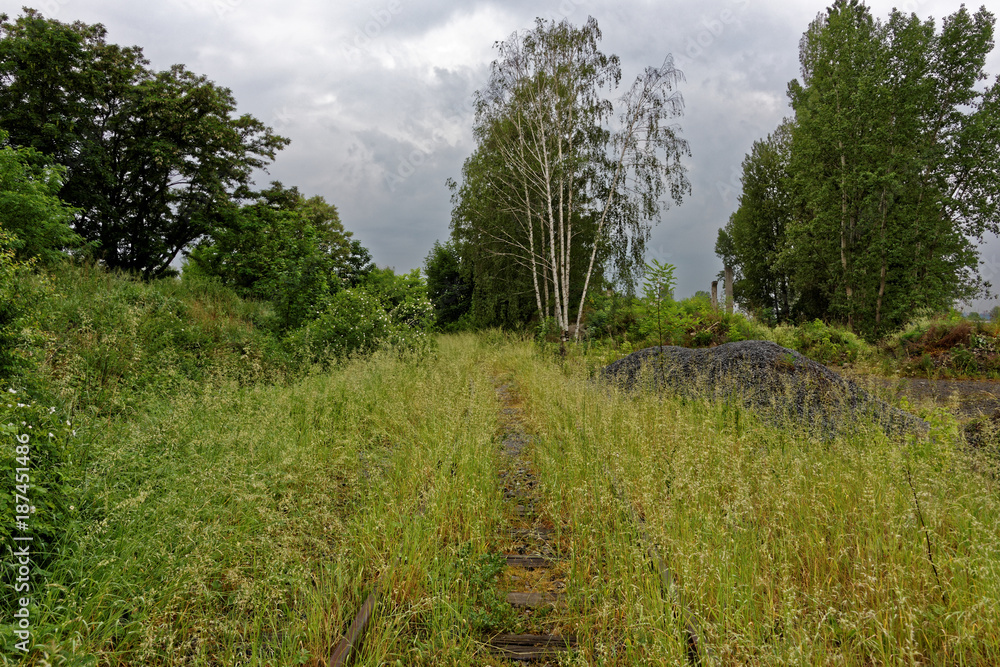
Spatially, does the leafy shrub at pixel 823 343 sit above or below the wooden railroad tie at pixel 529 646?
above

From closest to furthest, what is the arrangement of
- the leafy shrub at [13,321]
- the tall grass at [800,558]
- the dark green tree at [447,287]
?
the tall grass at [800,558] → the leafy shrub at [13,321] → the dark green tree at [447,287]

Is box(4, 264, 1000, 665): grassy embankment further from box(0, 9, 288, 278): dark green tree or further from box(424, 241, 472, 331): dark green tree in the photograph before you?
box(424, 241, 472, 331): dark green tree

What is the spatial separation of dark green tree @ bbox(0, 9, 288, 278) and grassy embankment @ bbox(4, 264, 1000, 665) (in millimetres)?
11862

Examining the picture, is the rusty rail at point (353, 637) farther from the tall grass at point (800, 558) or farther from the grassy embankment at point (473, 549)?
the tall grass at point (800, 558)

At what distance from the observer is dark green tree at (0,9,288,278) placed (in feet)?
40.7

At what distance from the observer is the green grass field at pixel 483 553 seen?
2035 mm

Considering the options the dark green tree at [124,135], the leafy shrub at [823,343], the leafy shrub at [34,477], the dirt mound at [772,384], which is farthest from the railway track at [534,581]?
the dark green tree at [124,135]

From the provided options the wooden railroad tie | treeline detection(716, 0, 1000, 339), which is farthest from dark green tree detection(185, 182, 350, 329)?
treeline detection(716, 0, 1000, 339)

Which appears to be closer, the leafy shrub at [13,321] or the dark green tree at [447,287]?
the leafy shrub at [13,321]

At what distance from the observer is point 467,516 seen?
3.26m

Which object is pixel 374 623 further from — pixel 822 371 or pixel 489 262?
pixel 489 262

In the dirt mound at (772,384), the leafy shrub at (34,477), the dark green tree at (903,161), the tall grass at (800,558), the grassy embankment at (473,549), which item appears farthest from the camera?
the dark green tree at (903,161)

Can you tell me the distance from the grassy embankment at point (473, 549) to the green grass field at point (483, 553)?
20 mm

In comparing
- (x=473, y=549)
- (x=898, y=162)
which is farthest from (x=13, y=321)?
(x=898, y=162)
